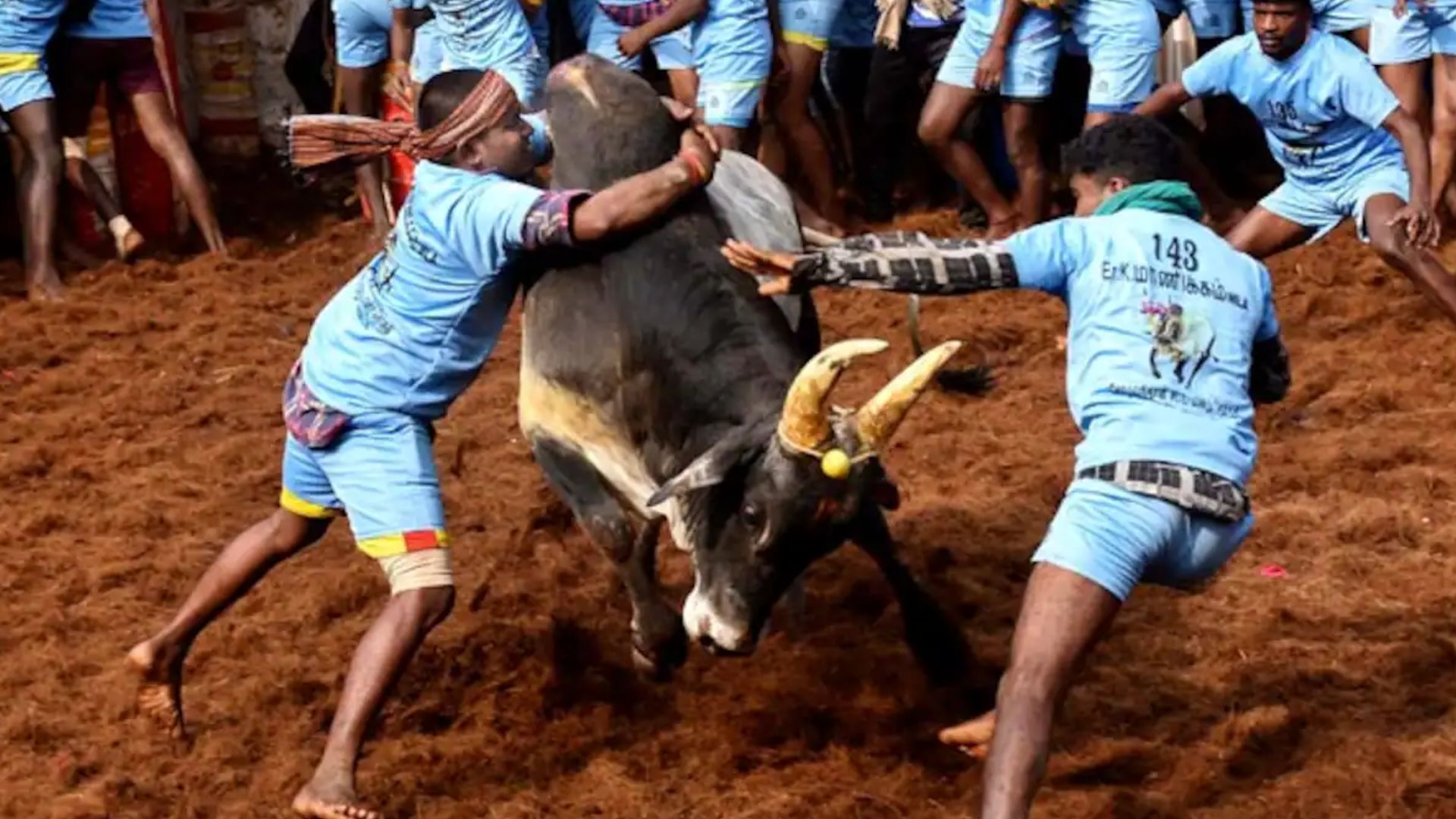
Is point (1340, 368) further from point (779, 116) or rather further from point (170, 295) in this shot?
point (170, 295)

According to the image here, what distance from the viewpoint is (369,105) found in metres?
11.2

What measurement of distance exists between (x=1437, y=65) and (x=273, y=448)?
16.5 ft

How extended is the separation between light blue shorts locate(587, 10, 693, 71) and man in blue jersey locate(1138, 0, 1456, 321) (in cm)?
283

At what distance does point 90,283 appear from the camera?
410 inches

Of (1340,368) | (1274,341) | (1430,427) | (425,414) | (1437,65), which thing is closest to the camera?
(1274,341)

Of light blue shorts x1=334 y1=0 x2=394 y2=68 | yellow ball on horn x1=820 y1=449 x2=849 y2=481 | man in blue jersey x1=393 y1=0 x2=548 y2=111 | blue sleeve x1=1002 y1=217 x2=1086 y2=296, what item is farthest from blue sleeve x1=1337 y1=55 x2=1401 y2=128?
light blue shorts x1=334 y1=0 x2=394 y2=68

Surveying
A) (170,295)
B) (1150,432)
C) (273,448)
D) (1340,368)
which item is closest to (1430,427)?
(1340,368)

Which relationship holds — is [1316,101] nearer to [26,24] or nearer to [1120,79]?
[1120,79]

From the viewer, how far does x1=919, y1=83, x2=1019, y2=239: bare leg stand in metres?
10.4

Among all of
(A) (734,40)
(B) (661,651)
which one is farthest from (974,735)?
(A) (734,40)

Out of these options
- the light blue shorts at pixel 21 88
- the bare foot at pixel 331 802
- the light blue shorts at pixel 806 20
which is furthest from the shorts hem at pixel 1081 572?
the light blue shorts at pixel 21 88

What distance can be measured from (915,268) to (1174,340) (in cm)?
56

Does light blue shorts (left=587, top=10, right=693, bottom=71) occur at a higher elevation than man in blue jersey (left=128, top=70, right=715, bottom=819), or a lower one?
lower

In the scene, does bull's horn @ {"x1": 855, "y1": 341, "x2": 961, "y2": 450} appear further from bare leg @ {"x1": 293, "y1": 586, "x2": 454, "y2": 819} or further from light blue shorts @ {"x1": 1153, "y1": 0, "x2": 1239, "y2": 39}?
light blue shorts @ {"x1": 1153, "y1": 0, "x2": 1239, "y2": 39}
